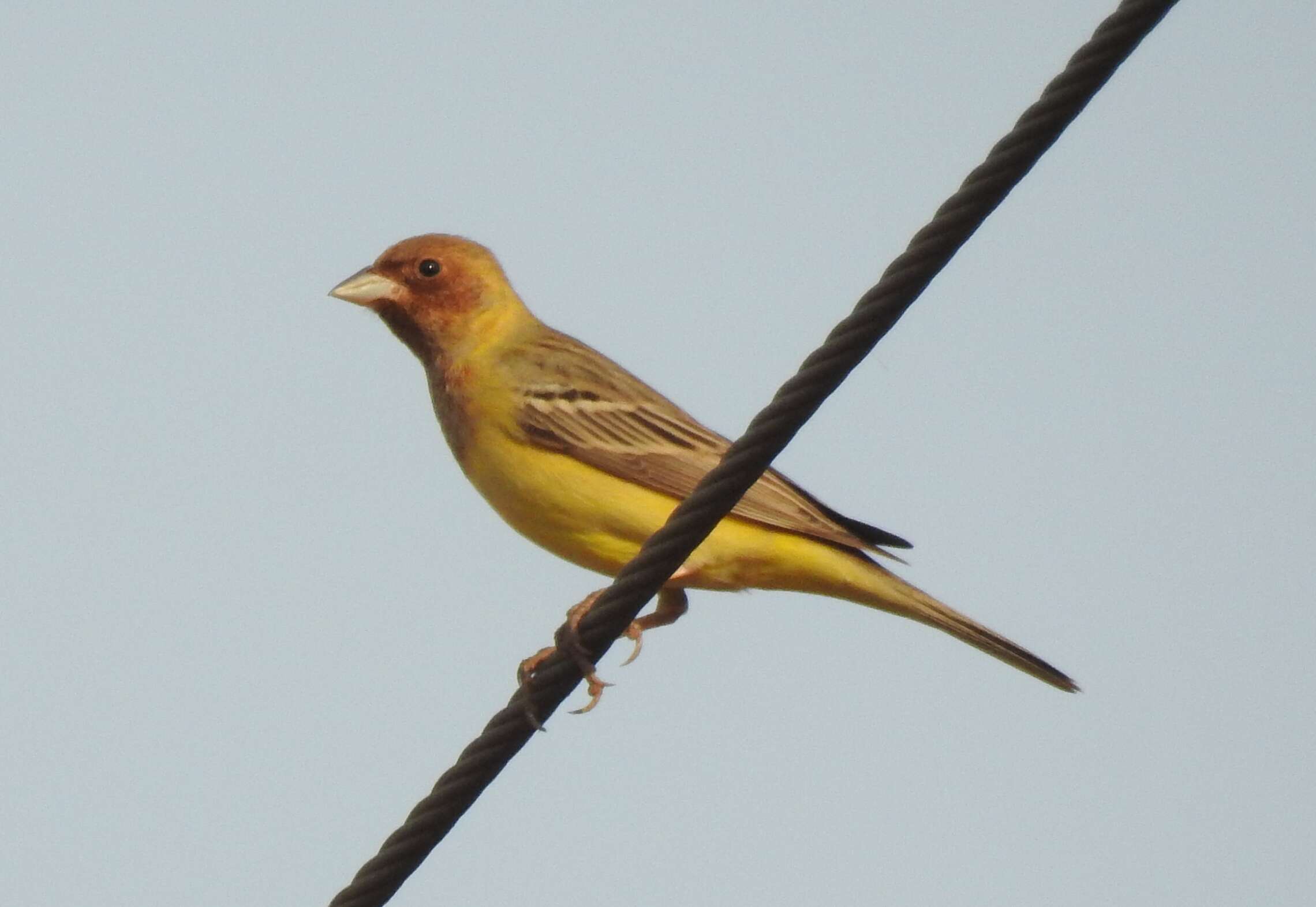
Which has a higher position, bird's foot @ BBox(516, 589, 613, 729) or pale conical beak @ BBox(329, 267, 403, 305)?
pale conical beak @ BBox(329, 267, 403, 305)

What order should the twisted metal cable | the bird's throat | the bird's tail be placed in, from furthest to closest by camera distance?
the bird's throat < the bird's tail < the twisted metal cable

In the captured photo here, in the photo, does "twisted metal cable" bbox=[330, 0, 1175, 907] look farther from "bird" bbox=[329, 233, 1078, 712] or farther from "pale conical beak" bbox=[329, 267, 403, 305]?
"pale conical beak" bbox=[329, 267, 403, 305]

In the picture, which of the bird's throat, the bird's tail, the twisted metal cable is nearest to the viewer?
the twisted metal cable

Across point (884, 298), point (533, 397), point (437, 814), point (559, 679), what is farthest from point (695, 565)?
point (884, 298)

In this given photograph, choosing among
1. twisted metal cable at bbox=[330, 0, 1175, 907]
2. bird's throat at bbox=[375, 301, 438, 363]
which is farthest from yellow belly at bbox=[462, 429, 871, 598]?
twisted metal cable at bbox=[330, 0, 1175, 907]

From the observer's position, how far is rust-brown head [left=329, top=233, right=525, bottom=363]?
8.29 metres

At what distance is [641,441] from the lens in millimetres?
7574

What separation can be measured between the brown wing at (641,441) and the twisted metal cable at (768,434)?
2514 mm

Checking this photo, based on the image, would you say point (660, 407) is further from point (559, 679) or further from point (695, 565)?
point (559, 679)

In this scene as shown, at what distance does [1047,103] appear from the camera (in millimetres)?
3668

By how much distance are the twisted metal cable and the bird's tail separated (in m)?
2.57

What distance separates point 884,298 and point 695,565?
325 cm

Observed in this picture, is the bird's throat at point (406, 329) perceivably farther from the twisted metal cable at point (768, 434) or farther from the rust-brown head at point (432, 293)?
the twisted metal cable at point (768, 434)


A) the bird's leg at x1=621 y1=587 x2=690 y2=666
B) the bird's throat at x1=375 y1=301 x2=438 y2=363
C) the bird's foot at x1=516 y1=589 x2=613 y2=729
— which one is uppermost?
the bird's throat at x1=375 y1=301 x2=438 y2=363
